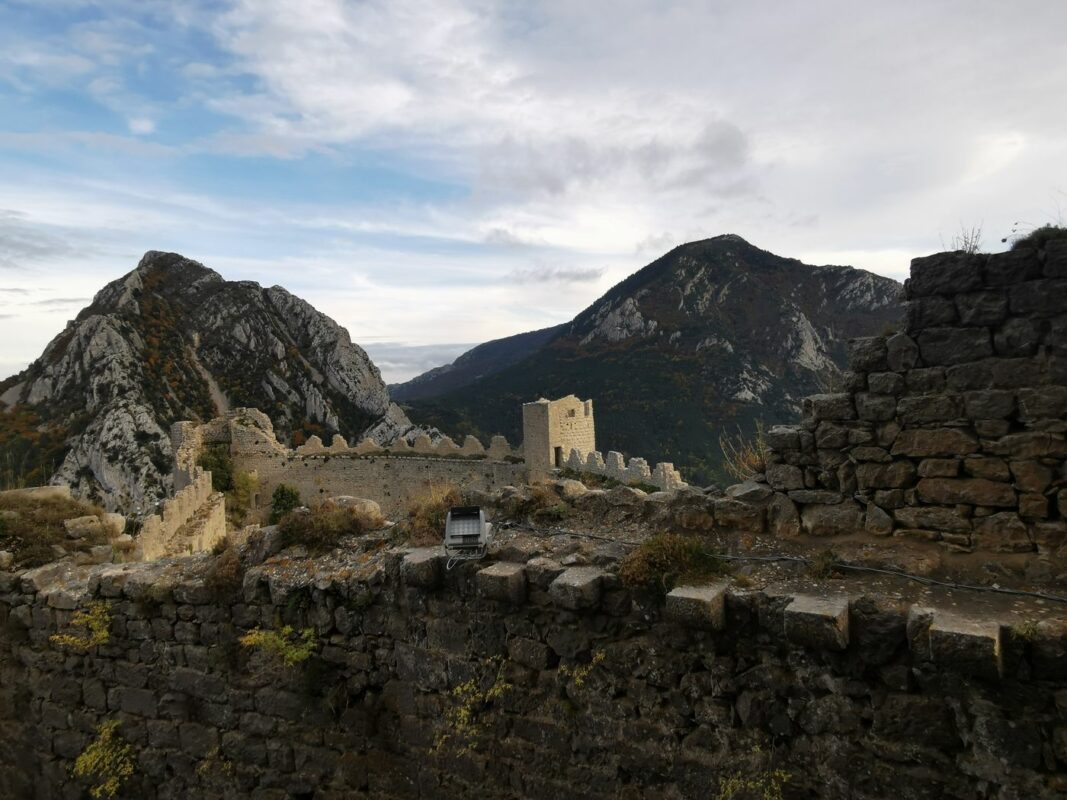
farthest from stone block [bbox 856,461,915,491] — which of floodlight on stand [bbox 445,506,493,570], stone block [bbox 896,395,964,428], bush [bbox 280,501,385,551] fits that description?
bush [bbox 280,501,385,551]

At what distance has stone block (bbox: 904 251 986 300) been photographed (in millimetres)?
3752

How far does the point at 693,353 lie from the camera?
52156 mm

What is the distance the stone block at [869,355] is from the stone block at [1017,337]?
58 cm

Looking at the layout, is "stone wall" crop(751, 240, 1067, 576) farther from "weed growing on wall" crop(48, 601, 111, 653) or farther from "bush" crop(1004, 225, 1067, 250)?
"weed growing on wall" crop(48, 601, 111, 653)

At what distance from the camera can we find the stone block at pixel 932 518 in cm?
377

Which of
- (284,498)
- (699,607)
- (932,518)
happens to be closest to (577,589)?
(699,607)

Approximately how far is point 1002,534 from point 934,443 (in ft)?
1.96

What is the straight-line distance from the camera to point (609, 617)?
13.0 feet

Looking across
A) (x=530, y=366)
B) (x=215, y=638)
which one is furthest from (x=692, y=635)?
(x=530, y=366)

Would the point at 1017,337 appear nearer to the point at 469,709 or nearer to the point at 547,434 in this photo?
the point at 469,709

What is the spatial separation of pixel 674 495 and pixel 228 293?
4783cm

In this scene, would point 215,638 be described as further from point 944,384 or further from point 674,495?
point 944,384

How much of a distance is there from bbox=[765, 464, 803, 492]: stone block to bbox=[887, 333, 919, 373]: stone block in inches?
34.7

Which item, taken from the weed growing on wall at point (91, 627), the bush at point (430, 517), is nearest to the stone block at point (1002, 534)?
the bush at point (430, 517)
